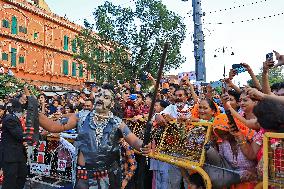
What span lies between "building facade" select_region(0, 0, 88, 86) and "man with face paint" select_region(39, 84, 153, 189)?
88.9ft

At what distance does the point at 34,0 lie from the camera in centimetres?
3997

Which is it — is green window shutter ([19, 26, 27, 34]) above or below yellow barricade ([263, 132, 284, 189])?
above

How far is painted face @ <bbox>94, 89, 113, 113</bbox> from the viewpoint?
453 centimetres

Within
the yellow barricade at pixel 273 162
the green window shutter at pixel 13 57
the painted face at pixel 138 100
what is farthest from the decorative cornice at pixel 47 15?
the yellow barricade at pixel 273 162

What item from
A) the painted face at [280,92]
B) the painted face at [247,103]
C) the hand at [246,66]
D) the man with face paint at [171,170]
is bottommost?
the man with face paint at [171,170]

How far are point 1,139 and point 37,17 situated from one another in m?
32.1

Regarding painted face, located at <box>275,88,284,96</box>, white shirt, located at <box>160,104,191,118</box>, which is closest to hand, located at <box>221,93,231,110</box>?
painted face, located at <box>275,88,284,96</box>

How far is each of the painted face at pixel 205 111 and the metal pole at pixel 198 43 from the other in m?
9.05

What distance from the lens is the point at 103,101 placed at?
4.54 meters

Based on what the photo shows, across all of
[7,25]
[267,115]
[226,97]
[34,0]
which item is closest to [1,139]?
[226,97]

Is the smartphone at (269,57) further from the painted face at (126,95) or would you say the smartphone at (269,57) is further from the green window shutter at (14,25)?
the green window shutter at (14,25)

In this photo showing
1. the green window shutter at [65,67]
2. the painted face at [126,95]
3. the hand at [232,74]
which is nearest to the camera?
the hand at [232,74]

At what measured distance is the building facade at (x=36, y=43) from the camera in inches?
1305

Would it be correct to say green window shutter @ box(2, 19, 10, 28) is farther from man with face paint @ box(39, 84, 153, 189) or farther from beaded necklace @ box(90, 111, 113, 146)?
beaded necklace @ box(90, 111, 113, 146)
